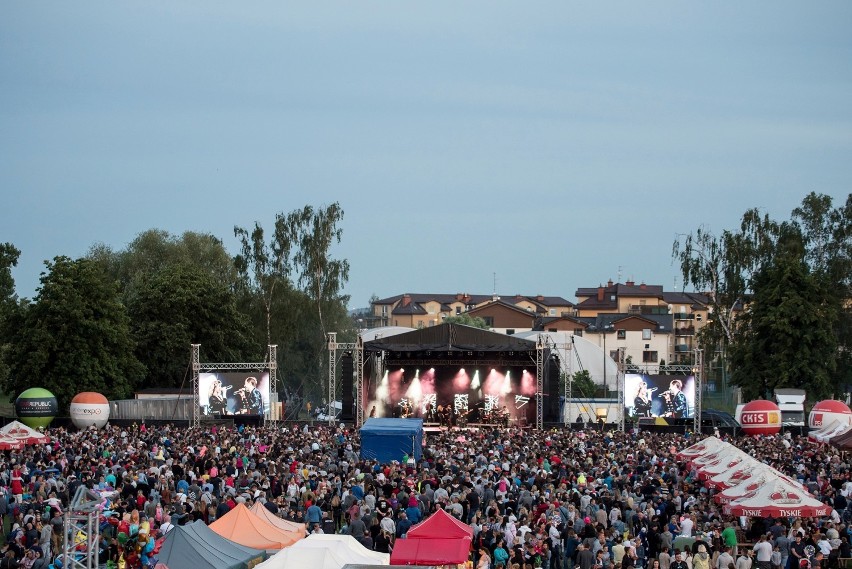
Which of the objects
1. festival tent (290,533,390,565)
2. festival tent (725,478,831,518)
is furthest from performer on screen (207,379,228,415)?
festival tent (290,533,390,565)

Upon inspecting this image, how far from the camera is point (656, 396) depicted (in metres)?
39.8

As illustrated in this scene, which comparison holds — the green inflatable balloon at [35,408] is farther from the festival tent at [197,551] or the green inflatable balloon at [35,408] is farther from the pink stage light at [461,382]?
the festival tent at [197,551]

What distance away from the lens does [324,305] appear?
61.2m

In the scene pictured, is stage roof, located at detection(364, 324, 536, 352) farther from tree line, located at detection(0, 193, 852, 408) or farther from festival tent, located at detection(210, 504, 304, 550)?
festival tent, located at detection(210, 504, 304, 550)

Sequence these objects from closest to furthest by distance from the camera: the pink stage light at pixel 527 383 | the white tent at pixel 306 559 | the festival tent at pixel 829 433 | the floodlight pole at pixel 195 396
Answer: the white tent at pixel 306 559, the festival tent at pixel 829 433, the floodlight pole at pixel 195 396, the pink stage light at pixel 527 383

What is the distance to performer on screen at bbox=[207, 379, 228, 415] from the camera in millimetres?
41062

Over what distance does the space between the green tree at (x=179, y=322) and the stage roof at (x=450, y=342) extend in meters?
13.3

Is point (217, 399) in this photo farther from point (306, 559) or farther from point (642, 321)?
point (642, 321)

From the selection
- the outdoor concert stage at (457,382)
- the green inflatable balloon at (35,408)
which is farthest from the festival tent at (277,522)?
the outdoor concert stage at (457,382)

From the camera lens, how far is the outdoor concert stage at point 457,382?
42.7 m

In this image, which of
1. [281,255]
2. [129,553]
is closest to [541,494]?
[129,553]

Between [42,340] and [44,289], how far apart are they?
7.18 ft

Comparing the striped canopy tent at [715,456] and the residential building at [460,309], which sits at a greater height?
the residential building at [460,309]

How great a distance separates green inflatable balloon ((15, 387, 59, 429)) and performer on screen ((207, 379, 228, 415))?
5.53m
